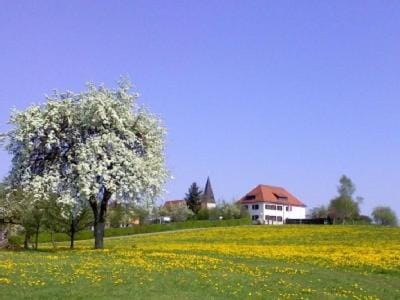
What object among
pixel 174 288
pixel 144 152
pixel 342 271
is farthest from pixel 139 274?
pixel 144 152

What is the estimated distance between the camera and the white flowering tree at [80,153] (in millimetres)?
40406

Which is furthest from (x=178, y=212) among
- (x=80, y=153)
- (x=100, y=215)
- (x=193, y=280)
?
(x=193, y=280)

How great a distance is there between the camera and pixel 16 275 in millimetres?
21969

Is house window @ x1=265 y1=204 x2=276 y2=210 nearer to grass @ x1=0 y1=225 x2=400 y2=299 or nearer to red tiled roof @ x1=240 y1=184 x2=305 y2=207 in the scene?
red tiled roof @ x1=240 y1=184 x2=305 y2=207

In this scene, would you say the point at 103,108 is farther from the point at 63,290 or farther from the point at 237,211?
the point at 237,211

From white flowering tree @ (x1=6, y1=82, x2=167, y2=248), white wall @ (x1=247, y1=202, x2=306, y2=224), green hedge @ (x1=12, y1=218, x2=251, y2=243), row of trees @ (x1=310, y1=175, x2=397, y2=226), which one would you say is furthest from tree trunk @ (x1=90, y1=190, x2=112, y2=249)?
white wall @ (x1=247, y1=202, x2=306, y2=224)

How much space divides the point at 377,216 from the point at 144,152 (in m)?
143

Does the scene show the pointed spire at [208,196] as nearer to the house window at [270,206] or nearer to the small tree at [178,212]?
the house window at [270,206]

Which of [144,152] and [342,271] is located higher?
[144,152]

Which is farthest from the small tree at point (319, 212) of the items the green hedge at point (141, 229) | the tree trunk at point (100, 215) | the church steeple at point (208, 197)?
the tree trunk at point (100, 215)

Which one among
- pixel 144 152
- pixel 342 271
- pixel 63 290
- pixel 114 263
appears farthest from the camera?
pixel 144 152

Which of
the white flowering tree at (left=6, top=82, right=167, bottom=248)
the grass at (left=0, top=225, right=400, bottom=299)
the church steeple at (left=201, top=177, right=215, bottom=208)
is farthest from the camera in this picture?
the church steeple at (left=201, top=177, right=215, bottom=208)

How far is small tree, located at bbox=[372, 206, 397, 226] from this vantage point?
168625 mm

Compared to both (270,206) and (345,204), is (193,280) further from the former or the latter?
(270,206)
